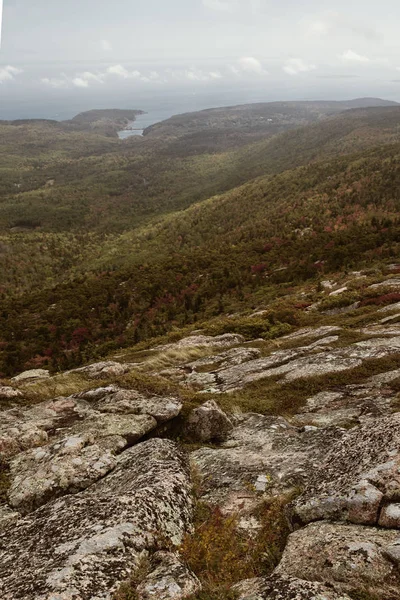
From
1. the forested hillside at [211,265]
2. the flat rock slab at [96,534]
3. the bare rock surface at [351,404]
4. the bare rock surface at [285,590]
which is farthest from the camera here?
the forested hillside at [211,265]

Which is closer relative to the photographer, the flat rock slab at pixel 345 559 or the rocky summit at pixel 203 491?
the flat rock slab at pixel 345 559

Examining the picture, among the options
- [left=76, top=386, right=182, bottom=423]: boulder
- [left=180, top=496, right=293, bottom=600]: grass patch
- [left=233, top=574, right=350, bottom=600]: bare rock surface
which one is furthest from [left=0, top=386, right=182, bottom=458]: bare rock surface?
[left=233, top=574, right=350, bottom=600]: bare rock surface

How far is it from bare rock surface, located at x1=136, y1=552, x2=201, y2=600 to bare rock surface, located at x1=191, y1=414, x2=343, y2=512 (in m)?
2.13

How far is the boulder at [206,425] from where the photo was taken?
1165 cm

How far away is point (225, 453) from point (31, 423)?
6.11 metres

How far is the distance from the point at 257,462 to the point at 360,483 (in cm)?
328

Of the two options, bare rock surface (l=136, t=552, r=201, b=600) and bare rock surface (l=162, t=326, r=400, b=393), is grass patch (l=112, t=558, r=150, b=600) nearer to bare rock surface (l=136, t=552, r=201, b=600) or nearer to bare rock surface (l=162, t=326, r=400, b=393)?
bare rock surface (l=136, t=552, r=201, b=600)

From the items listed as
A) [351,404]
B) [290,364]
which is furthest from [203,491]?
[290,364]

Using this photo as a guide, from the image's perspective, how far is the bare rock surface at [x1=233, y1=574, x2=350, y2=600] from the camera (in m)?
5.29

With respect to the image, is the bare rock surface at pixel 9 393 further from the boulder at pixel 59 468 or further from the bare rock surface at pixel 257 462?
the bare rock surface at pixel 257 462

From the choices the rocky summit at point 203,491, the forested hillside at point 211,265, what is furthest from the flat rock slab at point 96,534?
the forested hillside at point 211,265

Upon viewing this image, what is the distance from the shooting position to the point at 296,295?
3903 centimetres

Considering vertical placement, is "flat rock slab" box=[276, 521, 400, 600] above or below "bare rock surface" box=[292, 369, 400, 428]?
above

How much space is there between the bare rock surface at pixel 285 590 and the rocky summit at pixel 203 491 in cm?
2
